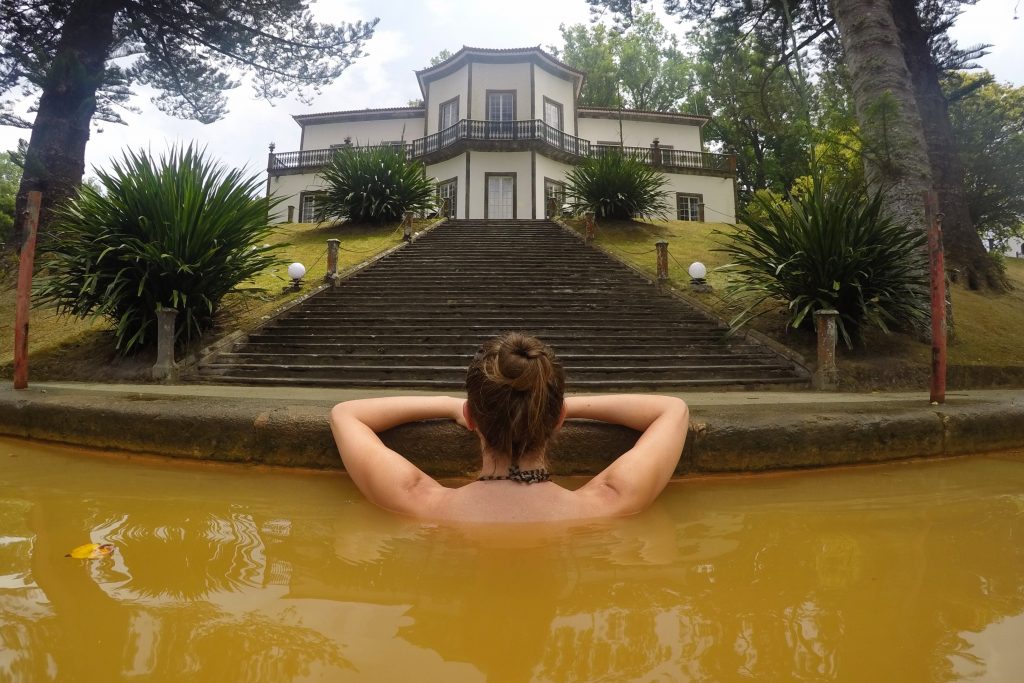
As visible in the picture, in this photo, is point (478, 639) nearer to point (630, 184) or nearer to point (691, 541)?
point (691, 541)

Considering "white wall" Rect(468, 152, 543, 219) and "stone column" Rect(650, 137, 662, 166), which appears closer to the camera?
"white wall" Rect(468, 152, 543, 219)

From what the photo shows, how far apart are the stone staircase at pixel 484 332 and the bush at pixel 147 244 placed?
999mm

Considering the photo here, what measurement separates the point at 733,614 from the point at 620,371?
5.62 meters

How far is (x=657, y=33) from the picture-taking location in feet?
104

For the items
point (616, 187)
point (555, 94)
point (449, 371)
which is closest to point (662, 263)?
point (449, 371)

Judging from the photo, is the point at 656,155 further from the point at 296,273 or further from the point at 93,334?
the point at 93,334

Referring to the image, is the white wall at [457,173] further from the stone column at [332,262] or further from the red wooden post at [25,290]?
the red wooden post at [25,290]

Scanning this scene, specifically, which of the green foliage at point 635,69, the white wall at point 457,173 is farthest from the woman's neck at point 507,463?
the green foliage at point 635,69

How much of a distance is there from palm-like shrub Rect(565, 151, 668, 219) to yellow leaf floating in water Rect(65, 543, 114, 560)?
51.4ft

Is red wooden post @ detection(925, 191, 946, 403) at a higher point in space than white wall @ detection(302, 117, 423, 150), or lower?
lower

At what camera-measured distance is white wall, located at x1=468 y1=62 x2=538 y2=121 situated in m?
22.5

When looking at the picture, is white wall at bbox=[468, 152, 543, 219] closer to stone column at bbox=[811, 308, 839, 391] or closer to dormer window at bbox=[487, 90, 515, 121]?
dormer window at bbox=[487, 90, 515, 121]

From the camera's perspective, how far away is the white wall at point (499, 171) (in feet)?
70.7

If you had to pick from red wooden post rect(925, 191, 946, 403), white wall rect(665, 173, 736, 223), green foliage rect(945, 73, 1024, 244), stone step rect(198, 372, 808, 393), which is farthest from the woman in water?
white wall rect(665, 173, 736, 223)
